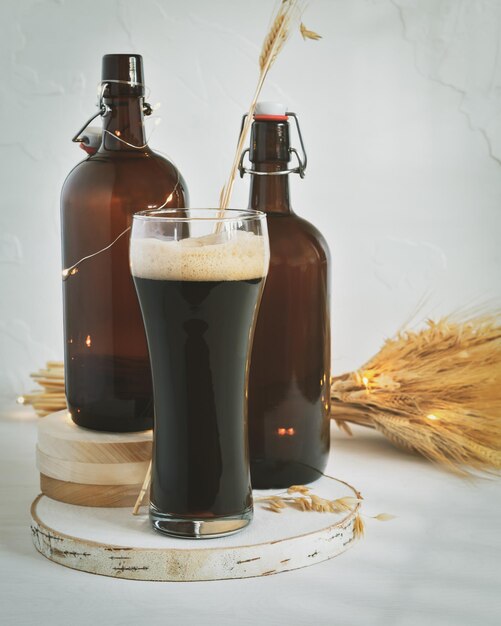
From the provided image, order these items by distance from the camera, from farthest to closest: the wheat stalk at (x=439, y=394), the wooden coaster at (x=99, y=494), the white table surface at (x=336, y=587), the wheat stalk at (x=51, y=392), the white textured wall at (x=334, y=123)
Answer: the white textured wall at (x=334, y=123) < the wheat stalk at (x=51, y=392) < the wheat stalk at (x=439, y=394) < the wooden coaster at (x=99, y=494) < the white table surface at (x=336, y=587)

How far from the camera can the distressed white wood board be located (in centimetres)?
96

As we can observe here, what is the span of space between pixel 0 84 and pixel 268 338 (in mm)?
1035

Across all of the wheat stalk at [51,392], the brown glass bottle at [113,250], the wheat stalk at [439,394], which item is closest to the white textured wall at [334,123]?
the wheat stalk at [51,392]

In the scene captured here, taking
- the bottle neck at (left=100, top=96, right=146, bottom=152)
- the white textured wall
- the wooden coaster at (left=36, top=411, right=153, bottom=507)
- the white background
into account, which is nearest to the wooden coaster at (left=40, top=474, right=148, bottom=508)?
the wooden coaster at (left=36, top=411, right=153, bottom=507)

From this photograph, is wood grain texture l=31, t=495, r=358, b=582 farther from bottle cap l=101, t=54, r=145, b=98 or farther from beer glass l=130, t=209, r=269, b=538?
bottle cap l=101, t=54, r=145, b=98

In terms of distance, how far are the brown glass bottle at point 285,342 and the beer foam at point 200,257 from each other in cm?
19

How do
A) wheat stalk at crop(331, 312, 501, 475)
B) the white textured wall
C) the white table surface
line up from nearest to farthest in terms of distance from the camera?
the white table surface
wheat stalk at crop(331, 312, 501, 475)
the white textured wall

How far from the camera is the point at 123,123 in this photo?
45.3 inches

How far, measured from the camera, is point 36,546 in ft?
3.43

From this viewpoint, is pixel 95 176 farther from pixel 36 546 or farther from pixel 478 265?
pixel 478 265

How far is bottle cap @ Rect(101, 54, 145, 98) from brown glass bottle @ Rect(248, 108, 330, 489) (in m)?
0.15

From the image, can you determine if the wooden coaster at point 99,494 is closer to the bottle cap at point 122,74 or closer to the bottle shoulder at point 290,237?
the bottle shoulder at point 290,237

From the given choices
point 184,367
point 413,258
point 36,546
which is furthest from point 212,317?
point 413,258

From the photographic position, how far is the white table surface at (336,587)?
0.90 metres
